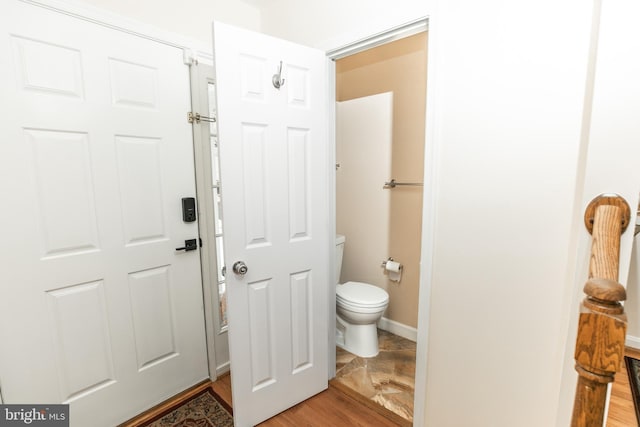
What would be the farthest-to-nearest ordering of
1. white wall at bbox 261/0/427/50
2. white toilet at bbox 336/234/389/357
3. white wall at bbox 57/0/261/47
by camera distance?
white toilet at bbox 336/234/389/357
white wall at bbox 57/0/261/47
white wall at bbox 261/0/427/50

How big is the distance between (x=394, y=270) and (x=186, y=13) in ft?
7.27

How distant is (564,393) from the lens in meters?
1.04

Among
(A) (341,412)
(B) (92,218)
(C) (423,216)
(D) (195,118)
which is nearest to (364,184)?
(C) (423,216)

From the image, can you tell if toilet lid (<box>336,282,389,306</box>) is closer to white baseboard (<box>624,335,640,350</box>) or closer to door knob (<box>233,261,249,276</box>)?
door knob (<box>233,261,249,276</box>)

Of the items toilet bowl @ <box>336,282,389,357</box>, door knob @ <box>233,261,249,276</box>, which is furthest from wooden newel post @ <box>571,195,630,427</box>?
toilet bowl @ <box>336,282,389,357</box>

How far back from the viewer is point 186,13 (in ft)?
5.56

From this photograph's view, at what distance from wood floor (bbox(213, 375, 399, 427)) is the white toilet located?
43 cm

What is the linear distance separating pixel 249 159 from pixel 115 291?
99cm

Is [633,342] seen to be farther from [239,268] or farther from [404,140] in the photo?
[239,268]

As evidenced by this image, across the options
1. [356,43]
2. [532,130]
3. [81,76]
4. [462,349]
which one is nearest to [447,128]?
[532,130]

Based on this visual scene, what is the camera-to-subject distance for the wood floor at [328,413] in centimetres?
165

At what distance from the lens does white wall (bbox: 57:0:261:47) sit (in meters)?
1.49

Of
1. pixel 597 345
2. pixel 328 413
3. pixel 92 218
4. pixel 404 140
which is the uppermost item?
pixel 404 140


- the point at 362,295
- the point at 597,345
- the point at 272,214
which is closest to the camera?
the point at 597,345
